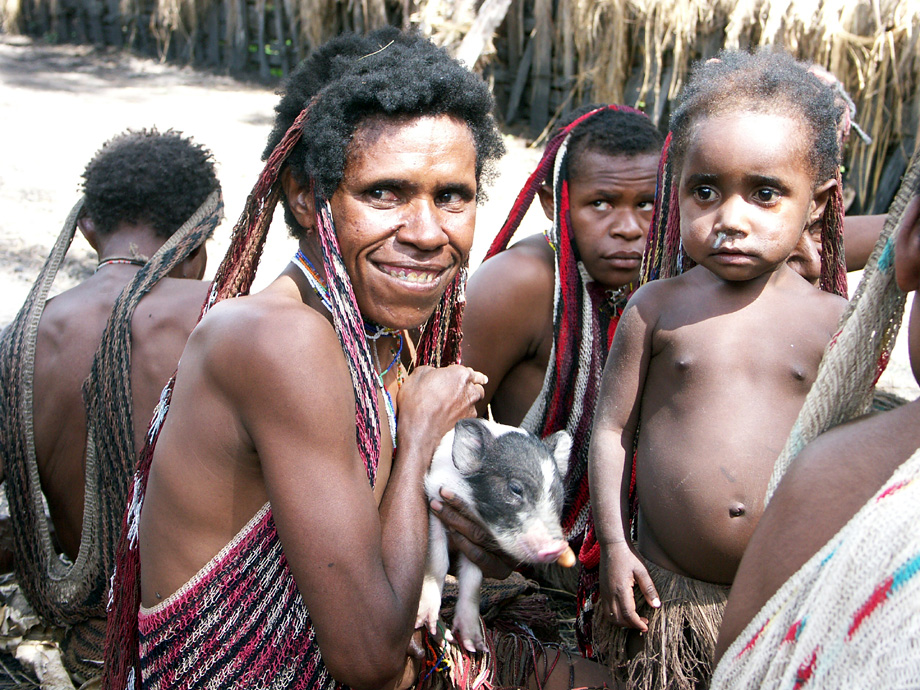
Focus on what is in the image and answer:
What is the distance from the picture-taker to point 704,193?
2.46 meters

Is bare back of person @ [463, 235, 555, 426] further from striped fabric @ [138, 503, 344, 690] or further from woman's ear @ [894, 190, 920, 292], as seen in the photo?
woman's ear @ [894, 190, 920, 292]

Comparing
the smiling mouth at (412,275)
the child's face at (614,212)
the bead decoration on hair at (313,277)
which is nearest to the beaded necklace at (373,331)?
the bead decoration on hair at (313,277)

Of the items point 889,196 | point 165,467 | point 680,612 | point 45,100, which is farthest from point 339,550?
point 45,100

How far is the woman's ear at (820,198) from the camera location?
2.63m

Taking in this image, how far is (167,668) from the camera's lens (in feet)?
6.49

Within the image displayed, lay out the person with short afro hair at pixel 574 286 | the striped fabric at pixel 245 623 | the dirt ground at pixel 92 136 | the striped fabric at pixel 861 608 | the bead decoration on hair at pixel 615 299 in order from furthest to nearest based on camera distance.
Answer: the dirt ground at pixel 92 136 < the bead decoration on hair at pixel 615 299 < the person with short afro hair at pixel 574 286 < the striped fabric at pixel 245 623 < the striped fabric at pixel 861 608

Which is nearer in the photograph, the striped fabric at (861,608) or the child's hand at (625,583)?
the striped fabric at (861,608)

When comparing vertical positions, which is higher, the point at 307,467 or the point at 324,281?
the point at 324,281

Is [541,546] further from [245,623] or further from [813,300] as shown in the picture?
[813,300]

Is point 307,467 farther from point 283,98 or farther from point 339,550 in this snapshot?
point 283,98

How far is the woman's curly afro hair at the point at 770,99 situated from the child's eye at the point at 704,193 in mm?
169

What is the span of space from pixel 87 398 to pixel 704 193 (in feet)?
7.88

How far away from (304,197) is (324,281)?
0.27 metres

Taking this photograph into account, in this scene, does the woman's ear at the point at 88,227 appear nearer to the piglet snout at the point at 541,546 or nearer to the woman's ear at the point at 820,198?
the piglet snout at the point at 541,546
